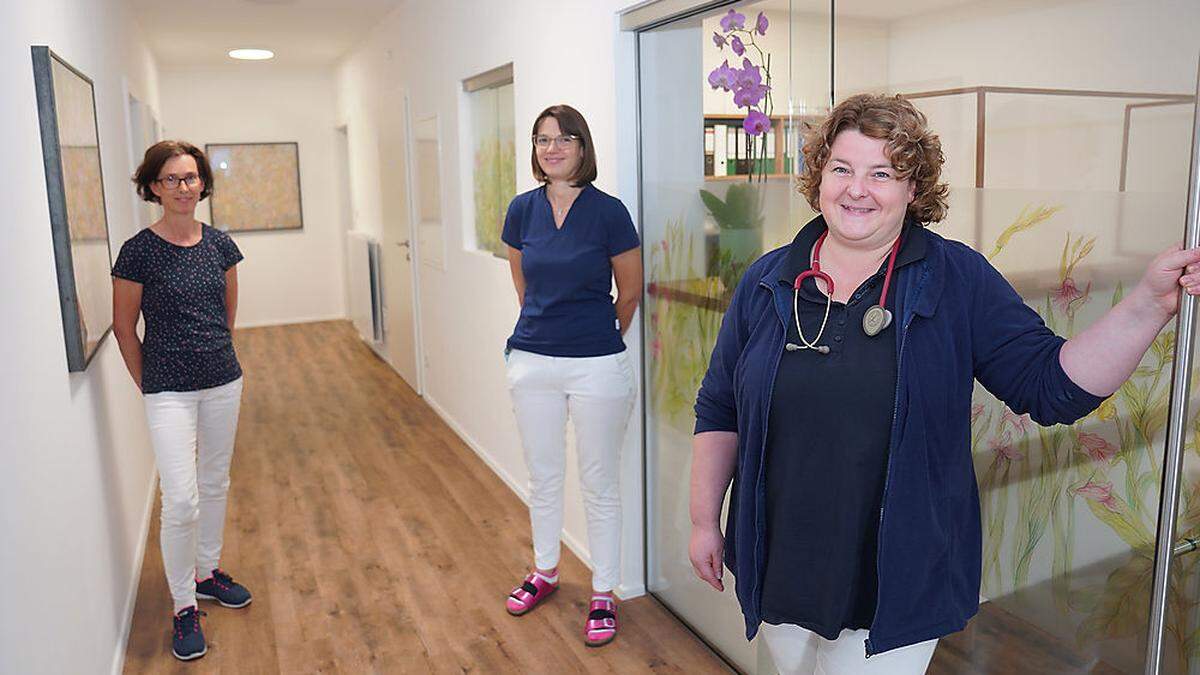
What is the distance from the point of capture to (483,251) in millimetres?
4477

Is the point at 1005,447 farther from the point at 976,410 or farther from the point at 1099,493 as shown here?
the point at 1099,493

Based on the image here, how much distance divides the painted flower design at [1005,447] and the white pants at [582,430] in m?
1.29

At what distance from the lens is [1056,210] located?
1.59 m

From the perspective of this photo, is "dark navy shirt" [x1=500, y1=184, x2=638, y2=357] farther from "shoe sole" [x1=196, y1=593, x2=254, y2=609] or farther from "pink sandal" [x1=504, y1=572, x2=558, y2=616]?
"shoe sole" [x1=196, y1=593, x2=254, y2=609]

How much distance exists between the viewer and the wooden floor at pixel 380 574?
286 cm

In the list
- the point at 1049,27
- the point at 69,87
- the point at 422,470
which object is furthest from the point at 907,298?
the point at 422,470

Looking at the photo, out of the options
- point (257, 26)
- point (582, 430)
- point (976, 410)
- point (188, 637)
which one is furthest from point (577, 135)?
point (257, 26)

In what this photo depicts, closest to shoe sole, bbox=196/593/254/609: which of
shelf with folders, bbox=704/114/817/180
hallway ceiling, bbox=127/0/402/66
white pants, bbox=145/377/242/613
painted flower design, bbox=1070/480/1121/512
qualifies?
white pants, bbox=145/377/242/613

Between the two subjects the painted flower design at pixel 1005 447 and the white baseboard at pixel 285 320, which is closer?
the painted flower design at pixel 1005 447

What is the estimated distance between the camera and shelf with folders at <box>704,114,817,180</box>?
227 cm

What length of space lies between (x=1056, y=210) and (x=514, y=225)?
174cm

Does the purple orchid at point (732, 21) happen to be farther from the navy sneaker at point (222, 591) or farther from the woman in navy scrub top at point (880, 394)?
the navy sneaker at point (222, 591)

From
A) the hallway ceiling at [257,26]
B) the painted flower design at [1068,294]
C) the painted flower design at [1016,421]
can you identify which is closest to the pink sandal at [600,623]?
the painted flower design at [1016,421]

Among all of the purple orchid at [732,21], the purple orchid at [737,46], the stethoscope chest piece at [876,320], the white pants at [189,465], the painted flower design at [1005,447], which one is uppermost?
the purple orchid at [732,21]
